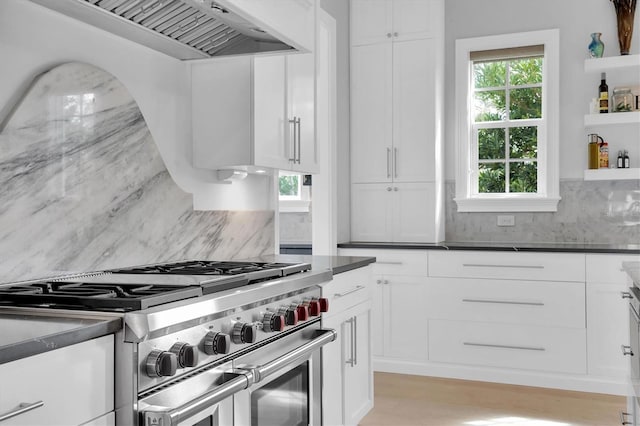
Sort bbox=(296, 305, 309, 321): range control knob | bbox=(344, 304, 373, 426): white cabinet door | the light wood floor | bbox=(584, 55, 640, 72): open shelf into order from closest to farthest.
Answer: bbox=(296, 305, 309, 321): range control knob
bbox=(344, 304, 373, 426): white cabinet door
the light wood floor
bbox=(584, 55, 640, 72): open shelf

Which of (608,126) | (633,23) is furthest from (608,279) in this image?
(633,23)

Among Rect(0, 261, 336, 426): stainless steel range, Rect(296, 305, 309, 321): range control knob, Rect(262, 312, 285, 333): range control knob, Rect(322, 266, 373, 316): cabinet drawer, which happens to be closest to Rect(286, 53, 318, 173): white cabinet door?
Rect(322, 266, 373, 316): cabinet drawer

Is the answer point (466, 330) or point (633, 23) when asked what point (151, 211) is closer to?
point (466, 330)

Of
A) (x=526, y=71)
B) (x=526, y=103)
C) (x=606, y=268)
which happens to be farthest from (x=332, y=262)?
(x=526, y=71)

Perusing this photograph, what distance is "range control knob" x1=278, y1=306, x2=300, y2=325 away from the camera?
2.12m

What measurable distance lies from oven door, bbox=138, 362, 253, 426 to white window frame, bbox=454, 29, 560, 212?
333 centimetres

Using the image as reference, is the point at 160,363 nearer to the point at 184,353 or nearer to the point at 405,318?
the point at 184,353

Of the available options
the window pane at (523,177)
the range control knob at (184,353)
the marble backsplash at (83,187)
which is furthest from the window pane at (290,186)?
the range control knob at (184,353)

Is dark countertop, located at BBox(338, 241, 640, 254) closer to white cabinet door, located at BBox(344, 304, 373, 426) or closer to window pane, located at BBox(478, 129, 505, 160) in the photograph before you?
window pane, located at BBox(478, 129, 505, 160)

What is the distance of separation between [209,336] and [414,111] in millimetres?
3233

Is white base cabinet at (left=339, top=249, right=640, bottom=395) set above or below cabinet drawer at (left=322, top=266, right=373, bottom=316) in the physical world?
below

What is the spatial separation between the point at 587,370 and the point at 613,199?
1.26 metres

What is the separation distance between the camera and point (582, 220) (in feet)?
14.6

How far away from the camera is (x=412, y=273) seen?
4.25 meters
